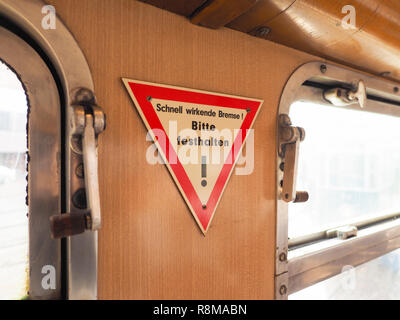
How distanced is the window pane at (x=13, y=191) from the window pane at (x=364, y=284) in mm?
1632

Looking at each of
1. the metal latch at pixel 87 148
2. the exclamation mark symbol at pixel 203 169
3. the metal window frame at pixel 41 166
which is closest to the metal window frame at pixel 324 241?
the exclamation mark symbol at pixel 203 169

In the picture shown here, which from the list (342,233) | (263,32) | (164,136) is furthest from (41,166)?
(342,233)

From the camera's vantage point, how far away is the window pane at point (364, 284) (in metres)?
1.90

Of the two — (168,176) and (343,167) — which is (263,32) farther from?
(343,167)

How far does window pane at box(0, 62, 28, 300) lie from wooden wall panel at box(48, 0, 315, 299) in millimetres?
257

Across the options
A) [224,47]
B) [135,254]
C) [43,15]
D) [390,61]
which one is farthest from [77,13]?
[390,61]

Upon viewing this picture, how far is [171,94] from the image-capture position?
41.1 inches

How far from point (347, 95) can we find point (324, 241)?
104 cm

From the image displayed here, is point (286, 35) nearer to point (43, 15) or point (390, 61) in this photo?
point (390, 61)

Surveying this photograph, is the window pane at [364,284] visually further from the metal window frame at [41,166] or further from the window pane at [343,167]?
the metal window frame at [41,166]

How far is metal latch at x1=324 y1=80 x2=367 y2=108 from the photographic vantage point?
1.62 meters

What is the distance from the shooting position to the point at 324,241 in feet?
6.30
